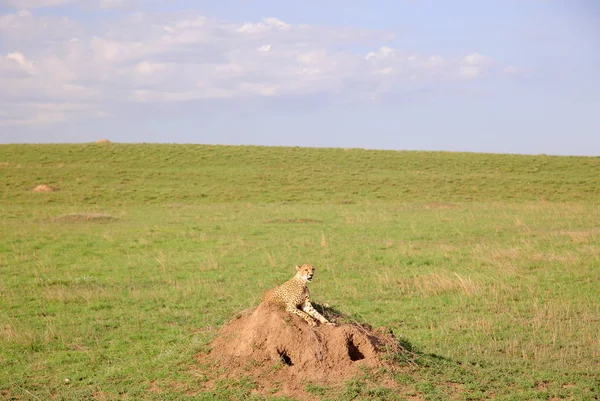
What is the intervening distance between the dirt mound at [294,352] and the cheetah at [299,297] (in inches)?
3.6

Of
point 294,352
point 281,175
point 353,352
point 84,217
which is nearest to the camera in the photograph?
point 294,352

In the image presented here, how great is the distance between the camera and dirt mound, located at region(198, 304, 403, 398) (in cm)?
657

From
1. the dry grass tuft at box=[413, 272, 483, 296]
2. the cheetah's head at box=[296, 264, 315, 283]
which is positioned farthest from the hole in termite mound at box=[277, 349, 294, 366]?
the dry grass tuft at box=[413, 272, 483, 296]

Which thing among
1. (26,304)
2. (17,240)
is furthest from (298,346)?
(17,240)

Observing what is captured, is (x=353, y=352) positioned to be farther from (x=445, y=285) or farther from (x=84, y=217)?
(x=84, y=217)

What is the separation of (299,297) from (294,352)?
2.01ft

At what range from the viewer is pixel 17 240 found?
63.0 ft

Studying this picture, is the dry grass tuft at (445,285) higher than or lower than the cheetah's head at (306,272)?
lower

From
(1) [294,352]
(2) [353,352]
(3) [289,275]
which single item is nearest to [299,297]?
(1) [294,352]

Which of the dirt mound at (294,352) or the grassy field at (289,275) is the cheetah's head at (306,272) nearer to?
the dirt mound at (294,352)

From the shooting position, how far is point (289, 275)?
13.5 m

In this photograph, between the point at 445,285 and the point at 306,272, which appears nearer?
the point at 306,272

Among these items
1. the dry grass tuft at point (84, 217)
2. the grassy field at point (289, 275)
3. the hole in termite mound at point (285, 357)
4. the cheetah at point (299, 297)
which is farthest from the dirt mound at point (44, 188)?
the hole in termite mound at point (285, 357)

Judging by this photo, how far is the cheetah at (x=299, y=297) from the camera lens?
276 inches
